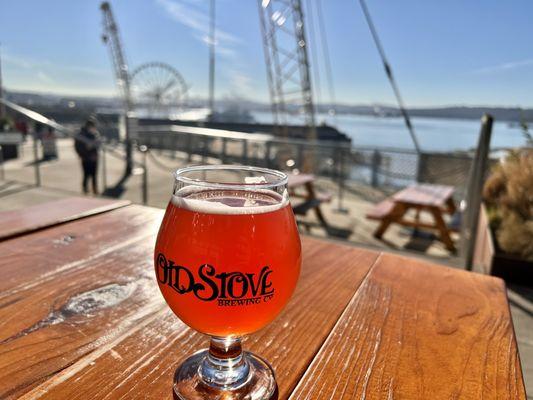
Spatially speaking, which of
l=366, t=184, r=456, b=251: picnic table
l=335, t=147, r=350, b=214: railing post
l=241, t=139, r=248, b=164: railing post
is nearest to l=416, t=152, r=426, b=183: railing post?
l=335, t=147, r=350, b=214: railing post

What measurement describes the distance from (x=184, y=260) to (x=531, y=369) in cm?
155

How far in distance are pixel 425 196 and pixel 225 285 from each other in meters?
4.71

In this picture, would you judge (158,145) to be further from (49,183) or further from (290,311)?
(290,311)

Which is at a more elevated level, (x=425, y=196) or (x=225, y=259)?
(x=225, y=259)

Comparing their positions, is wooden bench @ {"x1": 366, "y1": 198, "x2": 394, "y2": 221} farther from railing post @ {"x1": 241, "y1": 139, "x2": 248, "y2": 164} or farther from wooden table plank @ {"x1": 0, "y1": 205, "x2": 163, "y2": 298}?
railing post @ {"x1": 241, "y1": 139, "x2": 248, "y2": 164}

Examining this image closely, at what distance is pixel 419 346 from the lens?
2.15 feet

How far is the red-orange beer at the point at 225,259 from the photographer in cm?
49

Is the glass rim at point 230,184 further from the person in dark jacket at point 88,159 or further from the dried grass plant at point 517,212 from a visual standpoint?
the person in dark jacket at point 88,159

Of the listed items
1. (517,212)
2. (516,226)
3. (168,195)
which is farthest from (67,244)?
(168,195)

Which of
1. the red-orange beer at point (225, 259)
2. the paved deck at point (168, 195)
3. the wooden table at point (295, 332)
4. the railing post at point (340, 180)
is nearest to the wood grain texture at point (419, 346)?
the wooden table at point (295, 332)

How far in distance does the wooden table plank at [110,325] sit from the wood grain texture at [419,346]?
3cm

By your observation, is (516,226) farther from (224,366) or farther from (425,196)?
(224,366)

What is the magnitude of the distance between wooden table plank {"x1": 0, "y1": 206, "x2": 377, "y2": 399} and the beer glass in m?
0.06

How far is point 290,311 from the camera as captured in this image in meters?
0.76
